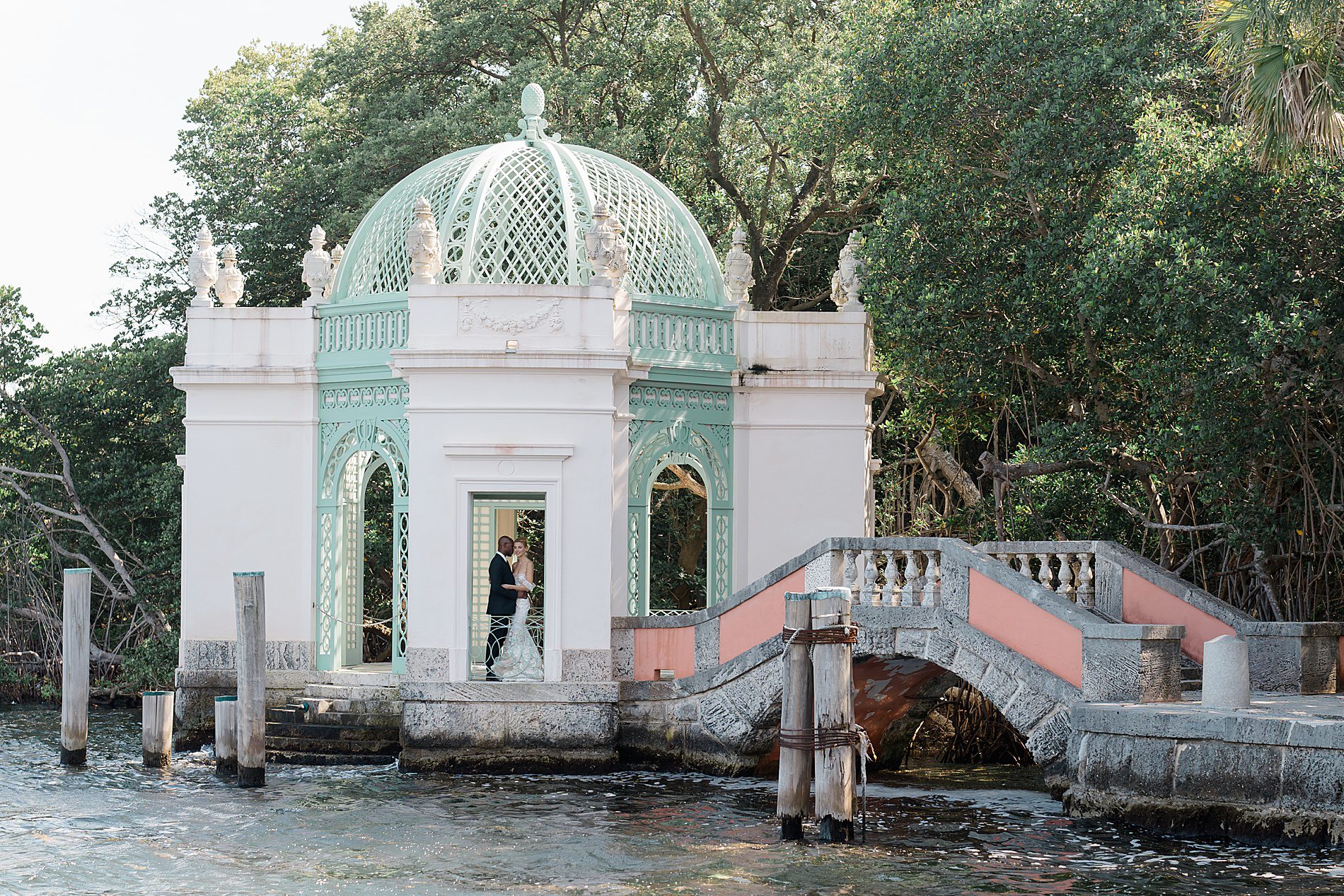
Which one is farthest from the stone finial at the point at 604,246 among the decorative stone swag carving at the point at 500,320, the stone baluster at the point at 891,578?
the stone baluster at the point at 891,578

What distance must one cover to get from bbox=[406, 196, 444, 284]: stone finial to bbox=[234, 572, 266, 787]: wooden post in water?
12.1 ft

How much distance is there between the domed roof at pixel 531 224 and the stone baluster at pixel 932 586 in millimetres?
4790

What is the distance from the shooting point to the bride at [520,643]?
61.6ft

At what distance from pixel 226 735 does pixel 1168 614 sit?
9416 mm

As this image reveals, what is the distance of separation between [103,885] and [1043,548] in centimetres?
912

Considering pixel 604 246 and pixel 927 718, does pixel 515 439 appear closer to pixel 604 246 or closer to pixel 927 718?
pixel 604 246

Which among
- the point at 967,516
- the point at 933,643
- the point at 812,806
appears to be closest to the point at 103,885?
the point at 812,806

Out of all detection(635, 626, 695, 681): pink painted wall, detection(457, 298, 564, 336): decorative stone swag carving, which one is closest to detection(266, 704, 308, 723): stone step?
detection(635, 626, 695, 681): pink painted wall

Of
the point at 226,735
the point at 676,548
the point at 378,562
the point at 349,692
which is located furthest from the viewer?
the point at 676,548

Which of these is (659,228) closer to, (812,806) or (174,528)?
(812,806)

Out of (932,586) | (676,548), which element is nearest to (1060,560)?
(932,586)

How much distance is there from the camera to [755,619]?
17.7 m

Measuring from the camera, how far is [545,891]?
40.8ft

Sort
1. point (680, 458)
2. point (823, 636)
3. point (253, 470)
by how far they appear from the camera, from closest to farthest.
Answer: point (823, 636), point (253, 470), point (680, 458)
